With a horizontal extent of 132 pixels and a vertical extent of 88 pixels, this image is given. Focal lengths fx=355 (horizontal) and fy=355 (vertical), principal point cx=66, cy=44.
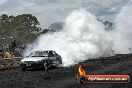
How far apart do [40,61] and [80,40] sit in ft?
51.4

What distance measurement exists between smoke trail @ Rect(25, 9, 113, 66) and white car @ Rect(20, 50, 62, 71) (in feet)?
29.0

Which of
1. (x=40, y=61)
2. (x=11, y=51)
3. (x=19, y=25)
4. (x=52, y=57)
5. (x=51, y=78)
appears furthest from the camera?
(x=19, y=25)

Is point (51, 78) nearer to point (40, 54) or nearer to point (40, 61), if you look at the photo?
point (40, 61)

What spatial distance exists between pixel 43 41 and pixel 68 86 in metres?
29.5

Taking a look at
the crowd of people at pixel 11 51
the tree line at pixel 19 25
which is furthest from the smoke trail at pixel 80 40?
the tree line at pixel 19 25

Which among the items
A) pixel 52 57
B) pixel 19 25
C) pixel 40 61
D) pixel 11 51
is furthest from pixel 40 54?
pixel 19 25

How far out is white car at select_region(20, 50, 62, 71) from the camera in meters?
23.6

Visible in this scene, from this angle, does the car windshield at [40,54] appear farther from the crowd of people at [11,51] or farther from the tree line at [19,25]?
the tree line at [19,25]

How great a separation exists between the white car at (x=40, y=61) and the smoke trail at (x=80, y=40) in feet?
29.0

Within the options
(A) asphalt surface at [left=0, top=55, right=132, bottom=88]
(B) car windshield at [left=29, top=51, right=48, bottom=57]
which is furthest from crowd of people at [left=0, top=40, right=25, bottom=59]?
(A) asphalt surface at [left=0, top=55, right=132, bottom=88]

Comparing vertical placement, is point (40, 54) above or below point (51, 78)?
above

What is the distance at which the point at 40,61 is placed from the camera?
938 inches

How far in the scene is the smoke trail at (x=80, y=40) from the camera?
37469 mm

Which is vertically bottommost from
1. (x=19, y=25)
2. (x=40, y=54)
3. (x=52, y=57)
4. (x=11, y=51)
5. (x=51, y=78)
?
(x=51, y=78)
